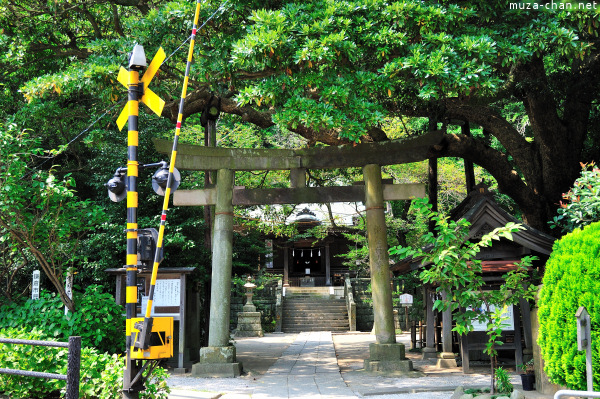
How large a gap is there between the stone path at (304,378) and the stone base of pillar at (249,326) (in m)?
7.80

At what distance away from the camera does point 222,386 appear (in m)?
9.94

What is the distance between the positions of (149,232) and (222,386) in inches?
195

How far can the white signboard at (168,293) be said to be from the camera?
40.8ft

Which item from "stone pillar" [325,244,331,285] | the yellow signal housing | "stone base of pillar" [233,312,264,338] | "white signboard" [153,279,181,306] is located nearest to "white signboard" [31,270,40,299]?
"white signboard" [153,279,181,306]

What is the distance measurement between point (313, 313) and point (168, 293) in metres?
15.8

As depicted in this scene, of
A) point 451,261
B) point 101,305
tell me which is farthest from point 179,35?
point 451,261

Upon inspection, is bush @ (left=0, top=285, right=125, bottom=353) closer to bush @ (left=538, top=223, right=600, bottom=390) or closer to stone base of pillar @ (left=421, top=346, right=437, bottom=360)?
bush @ (left=538, top=223, right=600, bottom=390)

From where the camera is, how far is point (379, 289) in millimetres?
11414

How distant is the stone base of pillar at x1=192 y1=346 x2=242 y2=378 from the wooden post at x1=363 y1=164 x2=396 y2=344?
3072 mm

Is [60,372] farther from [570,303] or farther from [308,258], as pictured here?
[308,258]

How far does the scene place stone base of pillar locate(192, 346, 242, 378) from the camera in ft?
36.3

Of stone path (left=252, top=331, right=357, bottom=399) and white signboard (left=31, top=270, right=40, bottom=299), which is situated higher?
white signboard (left=31, top=270, right=40, bottom=299)

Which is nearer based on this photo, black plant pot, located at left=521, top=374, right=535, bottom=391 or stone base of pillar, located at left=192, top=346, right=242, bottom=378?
black plant pot, located at left=521, top=374, right=535, bottom=391

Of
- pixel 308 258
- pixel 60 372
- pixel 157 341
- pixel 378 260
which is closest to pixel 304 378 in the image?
pixel 378 260
